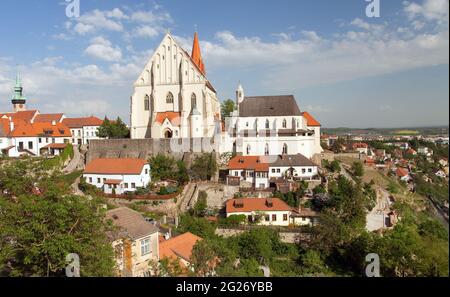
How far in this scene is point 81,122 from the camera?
149ft

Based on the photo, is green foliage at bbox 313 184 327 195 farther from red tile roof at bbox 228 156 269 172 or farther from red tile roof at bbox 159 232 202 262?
red tile roof at bbox 159 232 202 262

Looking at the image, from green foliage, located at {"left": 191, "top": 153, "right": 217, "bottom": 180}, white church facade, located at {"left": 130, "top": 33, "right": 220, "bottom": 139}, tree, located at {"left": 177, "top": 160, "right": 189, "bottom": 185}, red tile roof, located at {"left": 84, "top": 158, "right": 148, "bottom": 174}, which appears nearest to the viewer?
red tile roof, located at {"left": 84, "top": 158, "right": 148, "bottom": 174}

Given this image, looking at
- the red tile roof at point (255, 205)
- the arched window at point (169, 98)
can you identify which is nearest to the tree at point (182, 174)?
the red tile roof at point (255, 205)

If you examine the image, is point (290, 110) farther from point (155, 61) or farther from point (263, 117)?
point (155, 61)

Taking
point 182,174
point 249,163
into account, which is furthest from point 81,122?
point 249,163

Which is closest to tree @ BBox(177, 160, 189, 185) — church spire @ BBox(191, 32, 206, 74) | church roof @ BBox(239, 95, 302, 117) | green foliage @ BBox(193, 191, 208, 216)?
green foliage @ BBox(193, 191, 208, 216)

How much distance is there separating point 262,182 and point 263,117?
9.33 meters

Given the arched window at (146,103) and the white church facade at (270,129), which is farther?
the arched window at (146,103)

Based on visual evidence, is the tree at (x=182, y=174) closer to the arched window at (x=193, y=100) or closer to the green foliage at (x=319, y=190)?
the arched window at (x=193, y=100)

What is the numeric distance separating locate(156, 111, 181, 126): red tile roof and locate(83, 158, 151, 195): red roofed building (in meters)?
5.38

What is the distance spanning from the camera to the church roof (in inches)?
1405

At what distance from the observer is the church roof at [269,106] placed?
35688 millimetres

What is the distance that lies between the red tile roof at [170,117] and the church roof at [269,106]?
6.33 metres
